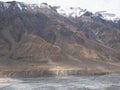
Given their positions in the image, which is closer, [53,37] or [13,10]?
[53,37]

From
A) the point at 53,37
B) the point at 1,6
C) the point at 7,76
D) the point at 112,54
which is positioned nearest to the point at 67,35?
the point at 53,37

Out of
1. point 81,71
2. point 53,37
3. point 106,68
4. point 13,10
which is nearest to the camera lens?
point 81,71

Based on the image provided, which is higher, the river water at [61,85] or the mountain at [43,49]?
the mountain at [43,49]

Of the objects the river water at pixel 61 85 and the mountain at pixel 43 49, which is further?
the mountain at pixel 43 49

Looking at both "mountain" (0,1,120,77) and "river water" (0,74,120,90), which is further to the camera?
"mountain" (0,1,120,77)

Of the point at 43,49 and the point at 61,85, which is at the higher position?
the point at 43,49

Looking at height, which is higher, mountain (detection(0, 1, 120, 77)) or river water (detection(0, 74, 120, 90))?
mountain (detection(0, 1, 120, 77))

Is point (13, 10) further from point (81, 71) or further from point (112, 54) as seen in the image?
point (81, 71)

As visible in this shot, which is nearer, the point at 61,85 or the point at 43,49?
the point at 61,85
